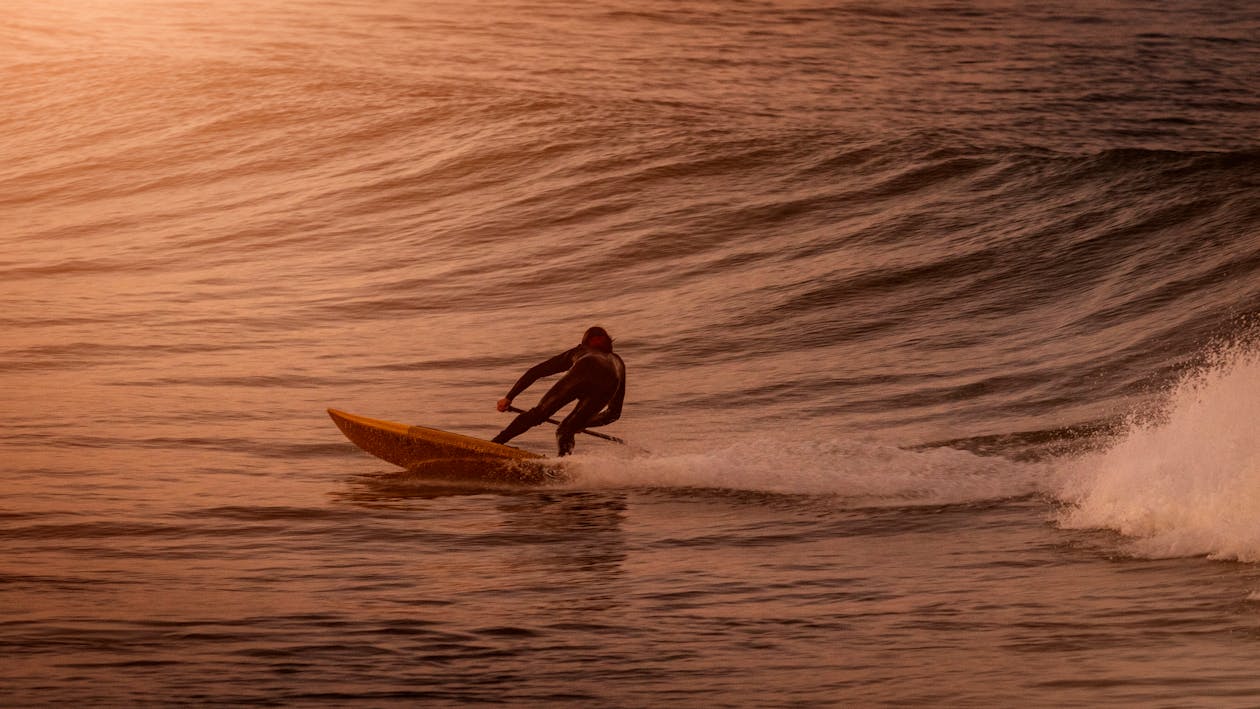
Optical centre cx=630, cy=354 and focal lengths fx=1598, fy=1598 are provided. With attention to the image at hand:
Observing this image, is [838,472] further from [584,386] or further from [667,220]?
[667,220]

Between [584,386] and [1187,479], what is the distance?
14.9 ft

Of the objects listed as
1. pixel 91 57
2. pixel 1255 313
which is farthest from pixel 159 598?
pixel 91 57

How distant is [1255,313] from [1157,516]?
7.51 meters

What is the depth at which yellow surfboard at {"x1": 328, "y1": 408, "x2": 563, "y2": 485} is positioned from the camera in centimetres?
1226

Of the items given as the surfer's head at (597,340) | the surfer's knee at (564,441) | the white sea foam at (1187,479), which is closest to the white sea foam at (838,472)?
the surfer's knee at (564,441)

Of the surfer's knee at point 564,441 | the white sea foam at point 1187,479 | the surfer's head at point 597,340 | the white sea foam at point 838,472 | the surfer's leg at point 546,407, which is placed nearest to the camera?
the white sea foam at point 1187,479

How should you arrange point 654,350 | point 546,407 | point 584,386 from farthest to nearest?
point 654,350
point 546,407
point 584,386

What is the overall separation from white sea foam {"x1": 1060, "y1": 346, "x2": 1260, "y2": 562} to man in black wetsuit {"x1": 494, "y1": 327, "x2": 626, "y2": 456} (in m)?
3.45

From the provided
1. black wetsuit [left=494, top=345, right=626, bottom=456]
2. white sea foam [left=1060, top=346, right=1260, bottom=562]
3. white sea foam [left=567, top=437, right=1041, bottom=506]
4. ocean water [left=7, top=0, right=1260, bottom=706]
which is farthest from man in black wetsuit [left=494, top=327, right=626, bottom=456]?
white sea foam [left=1060, top=346, right=1260, bottom=562]

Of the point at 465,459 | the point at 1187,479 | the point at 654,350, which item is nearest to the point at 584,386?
the point at 465,459

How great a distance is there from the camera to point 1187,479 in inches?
406

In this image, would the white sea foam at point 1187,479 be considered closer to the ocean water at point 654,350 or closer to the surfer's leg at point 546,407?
the ocean water at point 654,350

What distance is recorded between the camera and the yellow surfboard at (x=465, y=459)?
40.2ft

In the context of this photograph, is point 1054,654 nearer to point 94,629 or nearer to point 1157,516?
point 1157,516
